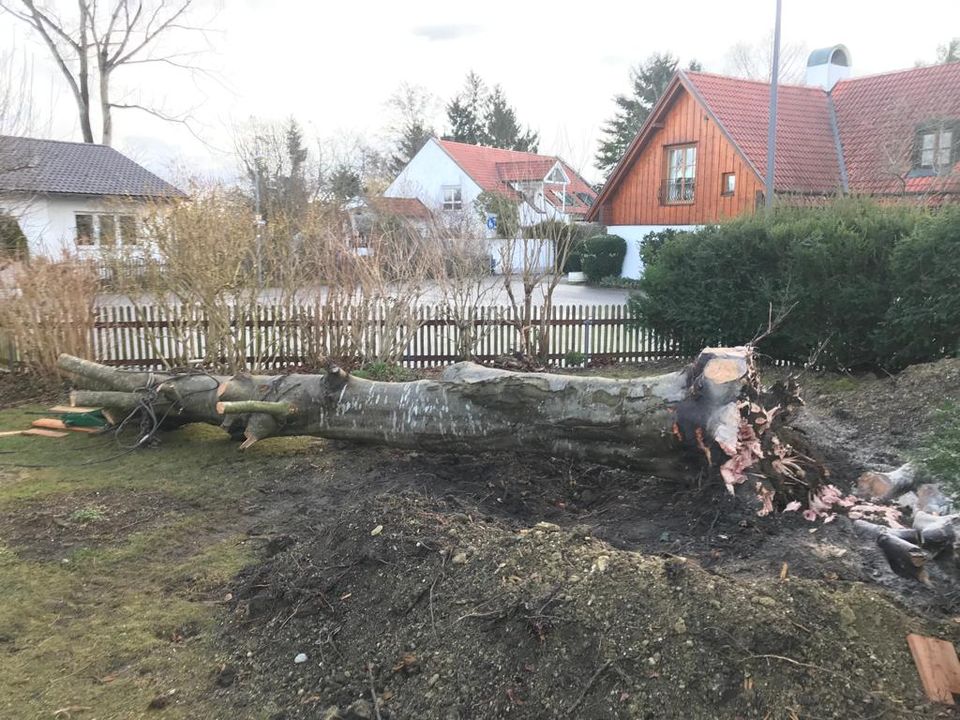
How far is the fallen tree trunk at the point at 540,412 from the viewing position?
13.1 feet

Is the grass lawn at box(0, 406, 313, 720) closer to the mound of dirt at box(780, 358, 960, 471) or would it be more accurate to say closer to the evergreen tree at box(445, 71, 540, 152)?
the mound of dirt at box(780, 358, 960, 471)

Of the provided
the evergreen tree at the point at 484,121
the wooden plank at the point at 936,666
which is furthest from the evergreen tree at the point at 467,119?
the wooden plank at the point at 936,666

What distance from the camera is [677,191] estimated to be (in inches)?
926

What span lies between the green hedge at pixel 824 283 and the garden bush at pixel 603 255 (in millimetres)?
15500

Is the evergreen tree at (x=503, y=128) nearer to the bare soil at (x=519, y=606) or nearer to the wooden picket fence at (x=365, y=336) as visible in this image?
the wooden picket fence at (x=365, y=336)

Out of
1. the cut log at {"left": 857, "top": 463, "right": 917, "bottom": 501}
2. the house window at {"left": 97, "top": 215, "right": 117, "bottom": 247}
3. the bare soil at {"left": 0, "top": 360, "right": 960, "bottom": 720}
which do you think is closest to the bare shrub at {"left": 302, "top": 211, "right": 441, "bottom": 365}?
the house window at {"left": 97, "top": 215, "right": 117, "bottom": 247}

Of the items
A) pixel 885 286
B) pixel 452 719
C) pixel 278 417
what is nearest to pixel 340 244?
pixel 278 417

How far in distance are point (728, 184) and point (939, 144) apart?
5.85 m

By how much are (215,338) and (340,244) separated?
6.48 ft

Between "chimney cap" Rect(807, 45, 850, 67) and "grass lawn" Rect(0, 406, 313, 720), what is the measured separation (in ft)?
80.6

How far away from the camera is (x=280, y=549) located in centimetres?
420

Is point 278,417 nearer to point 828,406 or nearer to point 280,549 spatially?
point 280,549

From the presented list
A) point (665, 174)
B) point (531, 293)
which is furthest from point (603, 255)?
point (531, 293)

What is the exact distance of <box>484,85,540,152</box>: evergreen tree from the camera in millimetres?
50188
